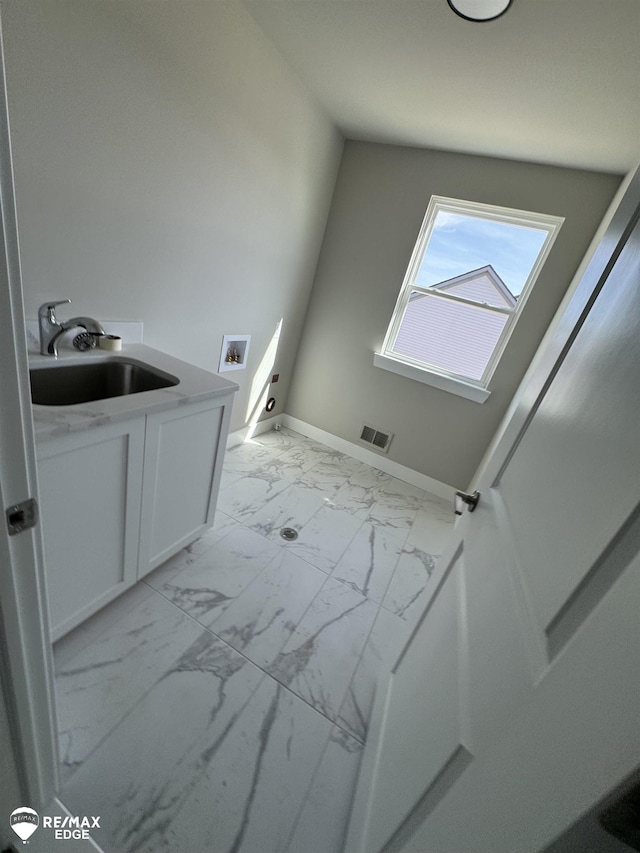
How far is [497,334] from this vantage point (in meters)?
2.54

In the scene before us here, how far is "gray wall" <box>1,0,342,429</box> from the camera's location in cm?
117

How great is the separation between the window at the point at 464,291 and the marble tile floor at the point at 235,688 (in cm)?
149

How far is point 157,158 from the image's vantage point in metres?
1.53

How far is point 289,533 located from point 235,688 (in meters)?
0.90

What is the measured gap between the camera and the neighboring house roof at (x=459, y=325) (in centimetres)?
252

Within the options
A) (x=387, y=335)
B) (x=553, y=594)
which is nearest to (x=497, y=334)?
(x=387, y=335)

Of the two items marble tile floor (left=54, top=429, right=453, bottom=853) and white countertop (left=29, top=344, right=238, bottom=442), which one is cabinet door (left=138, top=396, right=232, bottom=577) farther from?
marble tile floor (left=54, top=429, right=453, bottom=853)

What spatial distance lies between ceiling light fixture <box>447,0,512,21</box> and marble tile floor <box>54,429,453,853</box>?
210 centimetres

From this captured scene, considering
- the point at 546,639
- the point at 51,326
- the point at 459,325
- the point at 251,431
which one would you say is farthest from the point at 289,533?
the point at 459,325

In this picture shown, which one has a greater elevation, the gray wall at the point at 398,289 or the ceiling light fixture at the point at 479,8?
the ceiling light fixture at the point at 479,8

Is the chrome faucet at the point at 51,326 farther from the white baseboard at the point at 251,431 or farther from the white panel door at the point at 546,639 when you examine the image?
the white panel door at the point at 546,639

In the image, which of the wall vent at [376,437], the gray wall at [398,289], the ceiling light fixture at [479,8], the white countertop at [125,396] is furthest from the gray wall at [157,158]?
the wall vent at [376,437]

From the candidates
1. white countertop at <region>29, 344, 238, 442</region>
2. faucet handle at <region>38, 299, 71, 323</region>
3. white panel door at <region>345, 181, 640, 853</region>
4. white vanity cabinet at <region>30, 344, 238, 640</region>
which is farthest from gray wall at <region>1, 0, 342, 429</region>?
white panel door at <region>345, 181, 640, 853</region>

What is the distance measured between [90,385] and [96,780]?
4.53 ft
